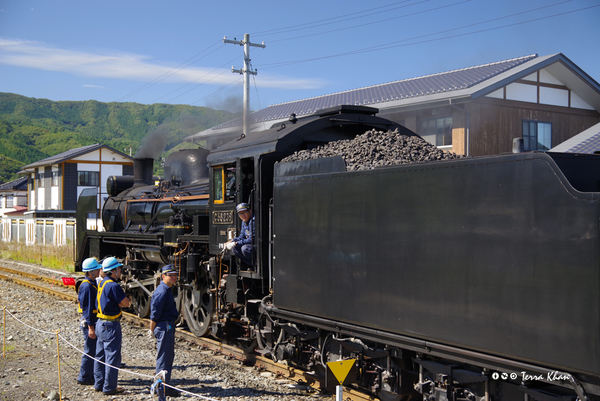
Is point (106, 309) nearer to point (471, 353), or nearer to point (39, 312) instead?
point (471, 353)

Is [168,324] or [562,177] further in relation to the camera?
[168,324]

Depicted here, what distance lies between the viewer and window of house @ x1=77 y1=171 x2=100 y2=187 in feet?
133

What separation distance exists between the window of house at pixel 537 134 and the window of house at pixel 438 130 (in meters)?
2.72

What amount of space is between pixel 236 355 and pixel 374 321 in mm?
3775

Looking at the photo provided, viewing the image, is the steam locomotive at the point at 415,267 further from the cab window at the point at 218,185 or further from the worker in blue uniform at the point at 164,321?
the worker in blue uniform at the point at 164,321

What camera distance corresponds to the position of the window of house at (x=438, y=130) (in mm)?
17188

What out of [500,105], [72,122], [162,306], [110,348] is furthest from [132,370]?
[72,122]

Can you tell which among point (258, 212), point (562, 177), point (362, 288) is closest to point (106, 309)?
point (258, 212)

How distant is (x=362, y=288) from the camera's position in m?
5.16

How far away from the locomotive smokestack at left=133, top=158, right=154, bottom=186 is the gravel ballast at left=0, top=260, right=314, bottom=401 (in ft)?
14.7

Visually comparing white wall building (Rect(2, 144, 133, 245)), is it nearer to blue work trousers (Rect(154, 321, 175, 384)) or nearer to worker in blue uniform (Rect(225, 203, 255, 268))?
worker in blue uniform (Rect(225, 203, 255, 268))

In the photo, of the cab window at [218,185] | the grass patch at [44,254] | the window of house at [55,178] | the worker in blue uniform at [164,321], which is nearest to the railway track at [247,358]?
the worker in blue uniform at [164,321]

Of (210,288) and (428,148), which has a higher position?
(428,148)

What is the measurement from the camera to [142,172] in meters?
14.3
